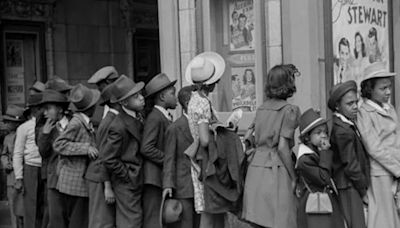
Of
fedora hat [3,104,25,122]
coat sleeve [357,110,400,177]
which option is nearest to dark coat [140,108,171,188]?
coat sleeve [357,110,400,177]

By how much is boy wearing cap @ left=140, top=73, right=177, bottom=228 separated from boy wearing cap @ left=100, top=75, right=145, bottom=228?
87mm

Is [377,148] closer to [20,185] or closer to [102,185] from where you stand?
[102,185]

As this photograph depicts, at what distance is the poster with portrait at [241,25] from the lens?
297 inches

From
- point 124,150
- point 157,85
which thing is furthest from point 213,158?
point 157,85

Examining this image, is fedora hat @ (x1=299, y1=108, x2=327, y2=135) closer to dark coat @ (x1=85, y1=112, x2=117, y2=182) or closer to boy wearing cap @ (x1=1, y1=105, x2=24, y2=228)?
dark coat @ (x1=85, y1=112, x2=117, y2=182)

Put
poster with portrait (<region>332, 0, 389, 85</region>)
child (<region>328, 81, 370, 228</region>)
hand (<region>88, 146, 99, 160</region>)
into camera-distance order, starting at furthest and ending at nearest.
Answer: poster with portrait (<region>332, 0, 389, 85</region>), hand (<region>88, 146, 99, 160</region>), child (<region>328, 81, 370, 228</region>)

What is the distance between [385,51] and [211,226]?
398 cm

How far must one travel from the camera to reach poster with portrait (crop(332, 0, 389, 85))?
284 inches

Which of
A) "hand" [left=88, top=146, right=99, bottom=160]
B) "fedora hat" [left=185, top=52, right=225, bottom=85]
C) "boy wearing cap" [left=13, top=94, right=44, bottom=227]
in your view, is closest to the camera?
"fedora hat" [left=185, top=52, right=225, bottom=85]

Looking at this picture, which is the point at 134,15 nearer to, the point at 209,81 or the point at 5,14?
the point at 5,14

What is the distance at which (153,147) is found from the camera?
5.72 m

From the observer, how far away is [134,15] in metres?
12.4

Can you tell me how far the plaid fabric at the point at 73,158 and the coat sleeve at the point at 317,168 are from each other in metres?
2.45

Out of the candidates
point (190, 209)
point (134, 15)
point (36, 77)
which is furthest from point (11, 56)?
point (190, 209)
